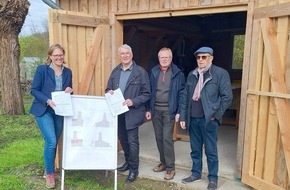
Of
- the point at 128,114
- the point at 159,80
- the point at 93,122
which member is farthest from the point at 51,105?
the point at 159,80

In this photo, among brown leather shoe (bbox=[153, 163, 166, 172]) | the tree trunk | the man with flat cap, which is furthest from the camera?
the tree trunk

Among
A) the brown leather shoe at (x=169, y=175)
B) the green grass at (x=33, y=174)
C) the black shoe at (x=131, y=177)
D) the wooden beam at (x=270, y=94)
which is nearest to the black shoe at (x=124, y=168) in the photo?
the green grass at (x=33, y=174)

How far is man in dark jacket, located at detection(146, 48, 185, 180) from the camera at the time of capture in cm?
352

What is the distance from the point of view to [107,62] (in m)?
4.44

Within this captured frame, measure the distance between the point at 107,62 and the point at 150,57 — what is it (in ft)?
11.8

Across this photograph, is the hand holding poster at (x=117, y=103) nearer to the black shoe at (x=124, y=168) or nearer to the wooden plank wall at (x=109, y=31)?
the wooden plank wall at (x=109, y=31)

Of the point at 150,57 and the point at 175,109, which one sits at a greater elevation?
the point at 150,57

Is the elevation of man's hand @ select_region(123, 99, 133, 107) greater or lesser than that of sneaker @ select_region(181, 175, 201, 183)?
greater

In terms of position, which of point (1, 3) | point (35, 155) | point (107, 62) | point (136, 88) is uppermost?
point (1, 3)

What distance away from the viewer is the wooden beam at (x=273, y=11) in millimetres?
2895

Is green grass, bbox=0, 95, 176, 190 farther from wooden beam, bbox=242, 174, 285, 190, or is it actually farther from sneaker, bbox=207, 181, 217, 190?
wooden beam, bbox=242, 174, 285, 190

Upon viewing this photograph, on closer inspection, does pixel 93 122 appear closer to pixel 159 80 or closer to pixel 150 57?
pixel 159 80

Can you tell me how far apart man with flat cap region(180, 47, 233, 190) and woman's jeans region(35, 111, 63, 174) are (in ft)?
5.03

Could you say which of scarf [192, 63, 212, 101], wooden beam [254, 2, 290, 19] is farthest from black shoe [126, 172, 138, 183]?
wooden beam [254, 2, 290, 19]
